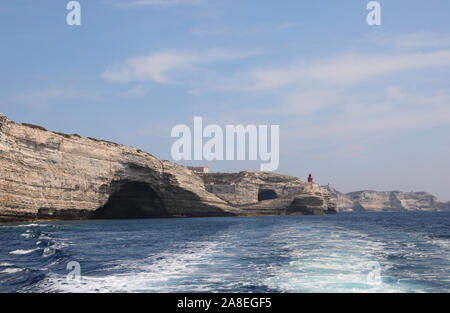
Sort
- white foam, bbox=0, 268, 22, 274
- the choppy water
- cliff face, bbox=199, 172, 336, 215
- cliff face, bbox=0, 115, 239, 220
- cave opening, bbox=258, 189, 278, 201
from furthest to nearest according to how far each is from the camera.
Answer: cave opening, bbox=258, 189, 278, 201 < cliff face, bbox=199, 172, 336, 215 < cliff face, bbox=0, 115, 239, 220 < white foam, bbox=0, 268, 22, 274 < the choppy water

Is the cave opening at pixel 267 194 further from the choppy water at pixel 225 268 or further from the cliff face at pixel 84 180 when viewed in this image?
the choppy water at pixel 225 268

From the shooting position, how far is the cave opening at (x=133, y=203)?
7012 cm

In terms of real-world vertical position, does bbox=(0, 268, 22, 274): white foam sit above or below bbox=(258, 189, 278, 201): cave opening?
above

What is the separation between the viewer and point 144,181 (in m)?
69.7

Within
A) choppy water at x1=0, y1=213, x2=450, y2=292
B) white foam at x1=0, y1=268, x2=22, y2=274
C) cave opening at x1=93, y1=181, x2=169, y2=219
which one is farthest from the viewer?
cave opening at x1=93, y1=181, x2=169, y2=219

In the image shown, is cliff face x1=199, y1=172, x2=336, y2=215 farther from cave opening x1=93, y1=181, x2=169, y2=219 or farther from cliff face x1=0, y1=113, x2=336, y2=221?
cave opening x1=93, y1=181, x2=169, y2=219

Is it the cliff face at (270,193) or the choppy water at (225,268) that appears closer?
the choppy water at (225,268)

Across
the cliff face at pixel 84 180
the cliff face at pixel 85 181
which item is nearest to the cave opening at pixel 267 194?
the cliff face at pixel 85 181

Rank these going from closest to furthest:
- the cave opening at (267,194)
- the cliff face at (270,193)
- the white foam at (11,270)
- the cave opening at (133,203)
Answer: the white foam at (11,270) → the cave opening at (133,203) → the cliff face at (270,193) → the cave opening at (267,194)

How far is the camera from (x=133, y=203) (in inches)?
3036

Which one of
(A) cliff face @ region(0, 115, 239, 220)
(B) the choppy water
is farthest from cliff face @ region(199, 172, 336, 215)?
(B) the choppy water

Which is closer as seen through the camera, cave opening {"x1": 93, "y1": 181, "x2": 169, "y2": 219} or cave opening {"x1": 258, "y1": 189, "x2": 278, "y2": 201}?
cave opening {"x1": 93, "y1": 181, "x2": 169, "y2": 219}

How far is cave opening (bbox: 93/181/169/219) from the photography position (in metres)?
70.1

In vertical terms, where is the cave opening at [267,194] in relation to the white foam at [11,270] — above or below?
below
